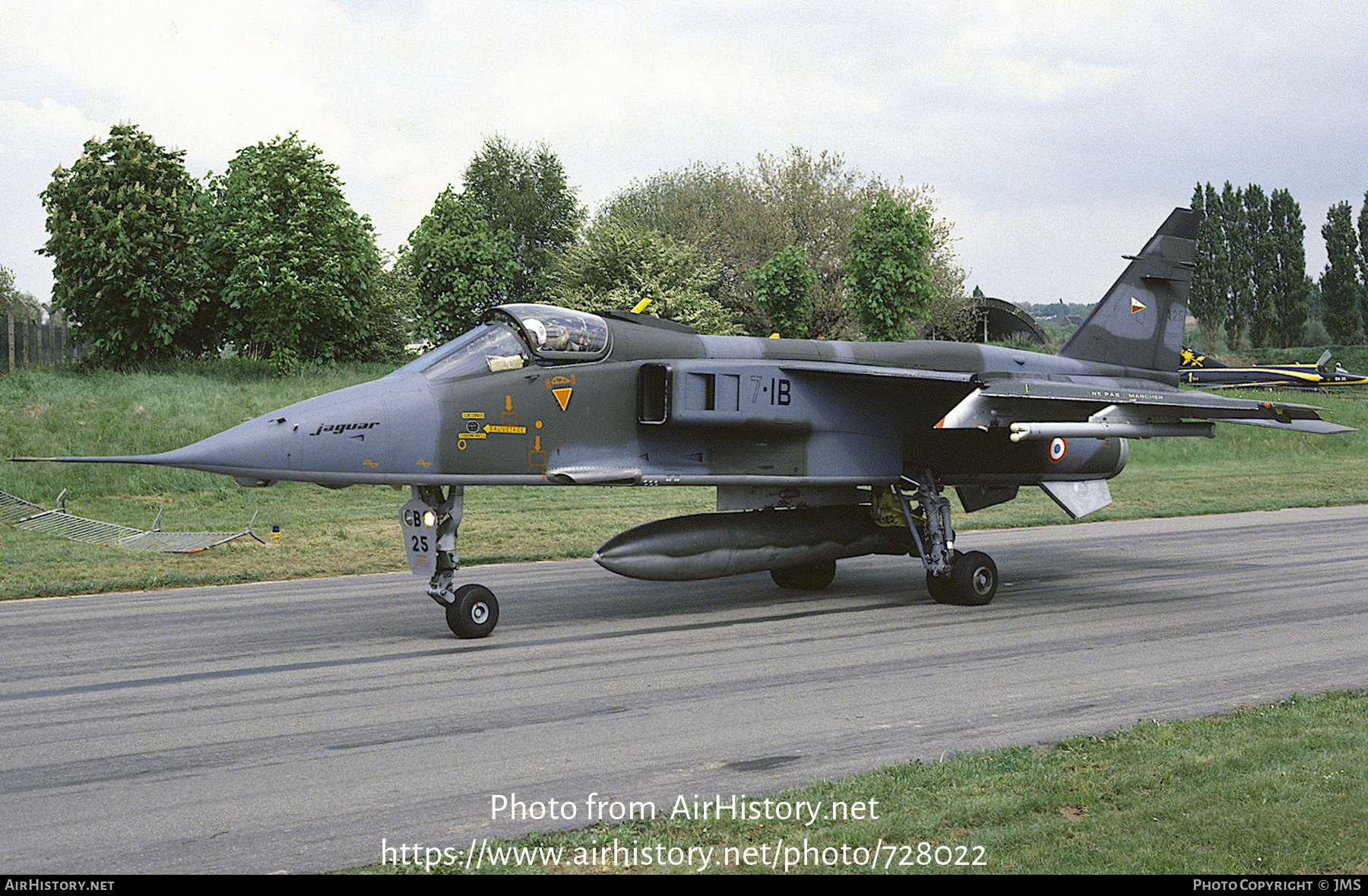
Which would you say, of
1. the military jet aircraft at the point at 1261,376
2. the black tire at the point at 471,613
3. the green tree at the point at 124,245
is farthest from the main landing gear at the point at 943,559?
the military jet aircraft at the point at 1261,376

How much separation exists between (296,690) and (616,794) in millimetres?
4041

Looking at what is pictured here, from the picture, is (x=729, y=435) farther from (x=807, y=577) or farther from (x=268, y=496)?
(x=268, y=496)

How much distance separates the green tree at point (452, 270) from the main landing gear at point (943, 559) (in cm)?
3558

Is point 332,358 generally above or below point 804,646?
Answer: above

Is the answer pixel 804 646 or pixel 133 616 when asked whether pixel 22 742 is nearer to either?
pixel 133 616

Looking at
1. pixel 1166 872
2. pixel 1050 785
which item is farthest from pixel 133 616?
pixel 1166 872

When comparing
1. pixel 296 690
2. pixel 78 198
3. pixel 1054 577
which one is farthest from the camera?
pixel 78 198

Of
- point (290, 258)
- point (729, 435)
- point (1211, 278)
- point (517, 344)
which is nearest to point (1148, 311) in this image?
point (729, 435)

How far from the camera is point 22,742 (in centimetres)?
828

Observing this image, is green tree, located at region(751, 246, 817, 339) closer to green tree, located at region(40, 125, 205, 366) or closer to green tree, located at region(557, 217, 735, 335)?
green tree, located at region(557, 217, 735, 335)

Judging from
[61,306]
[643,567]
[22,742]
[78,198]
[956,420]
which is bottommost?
[22,742]

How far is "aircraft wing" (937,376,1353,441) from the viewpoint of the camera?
44.4ft

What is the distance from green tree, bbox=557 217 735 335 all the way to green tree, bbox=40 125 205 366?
16058mm

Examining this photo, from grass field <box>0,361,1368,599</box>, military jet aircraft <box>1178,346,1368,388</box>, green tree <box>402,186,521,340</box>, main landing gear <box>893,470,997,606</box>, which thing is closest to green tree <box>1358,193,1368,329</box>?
military jet aircraft <box>1178,346,1368,388</box>
